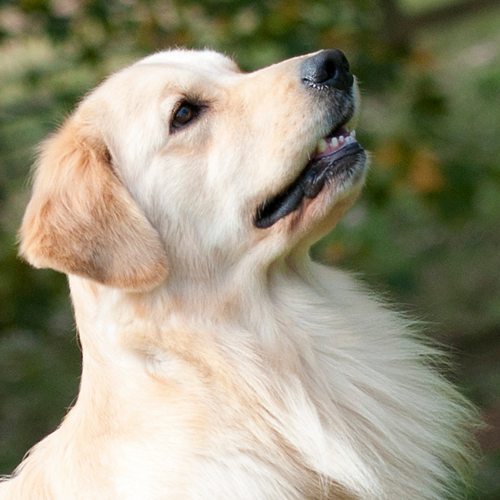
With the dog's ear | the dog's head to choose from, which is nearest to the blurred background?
the dog's head

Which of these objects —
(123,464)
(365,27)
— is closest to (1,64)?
(365,27)

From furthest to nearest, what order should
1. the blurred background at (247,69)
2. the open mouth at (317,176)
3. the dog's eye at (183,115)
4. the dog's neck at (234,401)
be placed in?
the blurred background at (247,69) → the dog's eye at (183,115) → the open mouth at (317,176) → the dog's neck at (234,401)

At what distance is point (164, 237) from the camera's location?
10.3 ft

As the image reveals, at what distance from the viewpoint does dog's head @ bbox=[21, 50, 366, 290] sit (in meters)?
2.93

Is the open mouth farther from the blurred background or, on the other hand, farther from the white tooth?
the blurred background

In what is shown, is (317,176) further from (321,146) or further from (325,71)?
(325,71)

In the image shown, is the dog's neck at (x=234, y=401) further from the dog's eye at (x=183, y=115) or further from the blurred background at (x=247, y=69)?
the blurred background at (x=247, y=69)

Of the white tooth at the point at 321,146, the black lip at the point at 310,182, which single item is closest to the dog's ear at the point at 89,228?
the black lip at the point at 310,182

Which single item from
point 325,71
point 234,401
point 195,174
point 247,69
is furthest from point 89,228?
point 247,69

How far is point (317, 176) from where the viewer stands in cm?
301

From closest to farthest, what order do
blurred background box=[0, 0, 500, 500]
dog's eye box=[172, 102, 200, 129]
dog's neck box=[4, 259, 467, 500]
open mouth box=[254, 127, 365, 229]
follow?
dog's neck box=[4, 259, 467, 500]
open mouth box=[254, 127, 365, 229]
dog's eye box=[172, 102, 200, 129]
blurred background box=[0, 0, 500, 500]

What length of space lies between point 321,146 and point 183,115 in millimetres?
559

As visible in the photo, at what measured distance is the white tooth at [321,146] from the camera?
3039 millimetres

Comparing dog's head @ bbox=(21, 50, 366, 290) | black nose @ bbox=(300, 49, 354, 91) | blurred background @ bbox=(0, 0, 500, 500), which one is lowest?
blurred background @ bbox=(0, 0, 500, 500)
